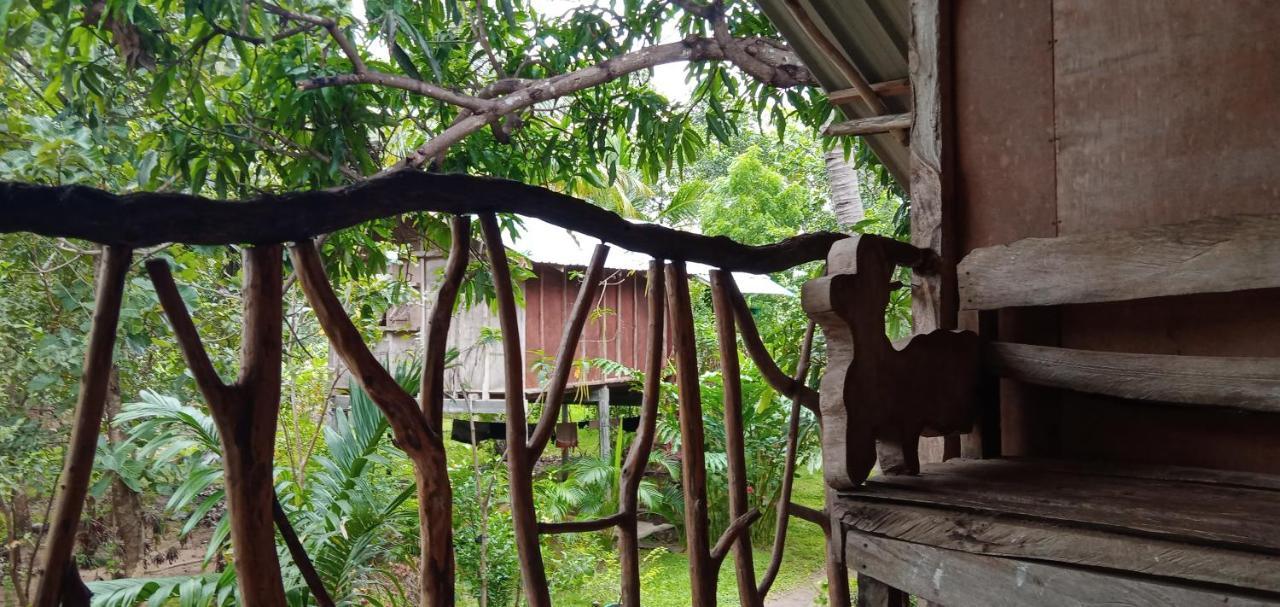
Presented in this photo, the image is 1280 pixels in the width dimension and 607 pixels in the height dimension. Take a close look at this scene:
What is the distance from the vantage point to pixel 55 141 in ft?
11.3

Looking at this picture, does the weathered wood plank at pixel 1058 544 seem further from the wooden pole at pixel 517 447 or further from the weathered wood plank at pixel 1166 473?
the wooden pole at pixel 517 447

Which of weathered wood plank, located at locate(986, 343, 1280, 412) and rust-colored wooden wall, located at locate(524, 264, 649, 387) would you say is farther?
rust-colored wooden wall, located at locate(524, 264, 649, 387)

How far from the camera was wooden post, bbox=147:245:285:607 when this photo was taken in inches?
32.9

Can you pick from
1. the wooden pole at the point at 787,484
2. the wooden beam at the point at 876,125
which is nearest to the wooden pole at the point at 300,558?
the wooden pole at the point at 787,484

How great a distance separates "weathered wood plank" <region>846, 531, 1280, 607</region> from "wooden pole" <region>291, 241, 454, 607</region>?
630 mm

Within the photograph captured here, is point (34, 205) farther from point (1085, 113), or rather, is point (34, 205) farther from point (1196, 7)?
point (1196, 7)

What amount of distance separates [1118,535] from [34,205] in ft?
3.88

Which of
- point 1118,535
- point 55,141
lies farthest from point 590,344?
point 1118,535

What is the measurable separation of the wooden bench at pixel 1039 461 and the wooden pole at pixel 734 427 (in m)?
0.20

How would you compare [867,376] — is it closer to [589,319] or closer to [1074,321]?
[1074,321]

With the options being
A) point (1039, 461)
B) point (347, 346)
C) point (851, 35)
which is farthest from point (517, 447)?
point (851, 35)

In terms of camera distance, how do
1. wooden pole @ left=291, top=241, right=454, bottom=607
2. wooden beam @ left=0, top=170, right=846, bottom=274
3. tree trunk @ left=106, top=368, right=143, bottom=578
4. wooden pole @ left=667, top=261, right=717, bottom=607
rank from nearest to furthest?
1. wooden beam @ left=0, top=170, right=846, bottom=274
2. wooden pole @ left=291, top=241, right=454, bottom=607
3. wooden pole @ left=667, top=261, right=717, bottom=607
4. tree trunk @ left=106, top=368, right=143, bottom=578

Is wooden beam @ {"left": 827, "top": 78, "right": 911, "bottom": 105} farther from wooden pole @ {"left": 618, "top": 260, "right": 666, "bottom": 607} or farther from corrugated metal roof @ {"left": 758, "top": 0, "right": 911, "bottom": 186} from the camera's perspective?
wooden pole @ {"left": 618, "top": 260, "right": 666, "bottom": 607}

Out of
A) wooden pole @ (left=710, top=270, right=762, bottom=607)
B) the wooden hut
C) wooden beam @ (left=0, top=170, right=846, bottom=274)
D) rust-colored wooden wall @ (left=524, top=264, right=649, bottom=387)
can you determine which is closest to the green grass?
rust-colored wooden wall @ (left=524, top=264, right=649, bottom=387)
